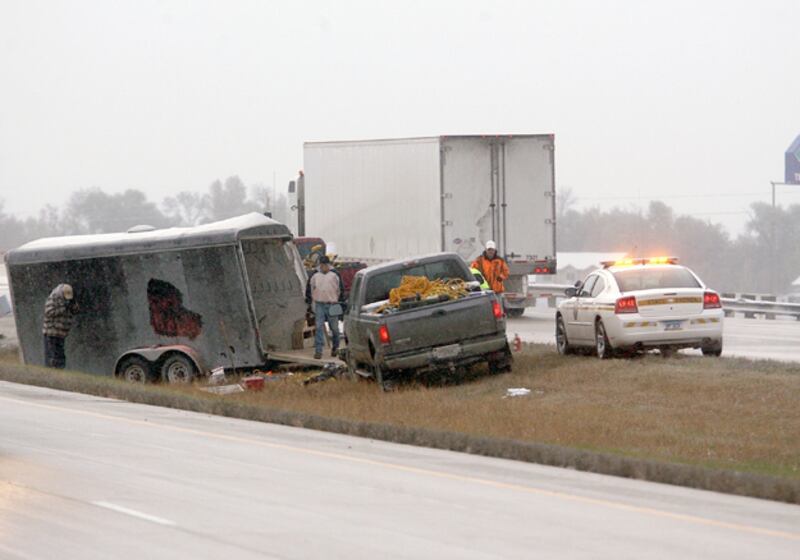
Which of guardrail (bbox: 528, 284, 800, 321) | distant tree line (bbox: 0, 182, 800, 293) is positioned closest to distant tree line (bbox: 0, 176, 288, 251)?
distant tree line (bbox: 0, 182, 800, 293)

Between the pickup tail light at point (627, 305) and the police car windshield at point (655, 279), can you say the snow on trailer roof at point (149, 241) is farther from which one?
the pickup tail light at point (627, 305)

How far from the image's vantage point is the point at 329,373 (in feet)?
77.7

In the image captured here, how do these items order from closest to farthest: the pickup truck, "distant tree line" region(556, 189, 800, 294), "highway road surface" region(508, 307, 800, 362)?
the pickup truck → "highway road surface" region(508, 307, 800, 362) → "distant tree line" region(556, 189, 800, 294)

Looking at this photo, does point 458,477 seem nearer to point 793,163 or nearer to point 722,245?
point 793,163

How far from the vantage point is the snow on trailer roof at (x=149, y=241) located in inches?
974

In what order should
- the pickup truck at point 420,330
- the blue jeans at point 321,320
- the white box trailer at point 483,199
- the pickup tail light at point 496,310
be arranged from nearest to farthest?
the pickup truck at point 420,330, the pickup tail light at point 496,310, the blue jeans at point 321,320, the white box trailer at point 483,199

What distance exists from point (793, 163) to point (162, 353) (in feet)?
284

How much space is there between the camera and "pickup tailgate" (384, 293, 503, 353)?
21781mm

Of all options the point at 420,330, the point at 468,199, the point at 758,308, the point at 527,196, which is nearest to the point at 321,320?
the point at 420,330

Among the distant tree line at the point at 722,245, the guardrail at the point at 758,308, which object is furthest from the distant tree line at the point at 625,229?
the guardrail at the point at 758,308

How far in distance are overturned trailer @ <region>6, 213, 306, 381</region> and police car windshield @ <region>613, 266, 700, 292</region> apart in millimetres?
5642

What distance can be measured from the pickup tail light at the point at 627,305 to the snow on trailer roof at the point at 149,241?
19.4 feet

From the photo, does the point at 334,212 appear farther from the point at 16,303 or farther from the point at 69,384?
the point at 69,384

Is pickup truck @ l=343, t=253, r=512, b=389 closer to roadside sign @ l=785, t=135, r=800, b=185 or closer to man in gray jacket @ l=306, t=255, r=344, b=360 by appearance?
man in gray jacket @ l=306, t=255, r=344, b=360
